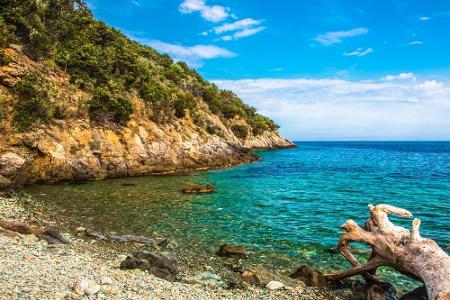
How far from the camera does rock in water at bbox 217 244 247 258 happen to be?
14.6 meters

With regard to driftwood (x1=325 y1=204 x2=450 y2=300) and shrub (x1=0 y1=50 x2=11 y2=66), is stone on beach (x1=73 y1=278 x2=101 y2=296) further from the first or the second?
shrub (x1=0 y1=50 x2=11 y2=66)

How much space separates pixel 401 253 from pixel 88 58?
4655 cm

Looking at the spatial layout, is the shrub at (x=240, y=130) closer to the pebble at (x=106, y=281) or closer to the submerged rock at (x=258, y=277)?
the submerged rock at (x=258, y=277)

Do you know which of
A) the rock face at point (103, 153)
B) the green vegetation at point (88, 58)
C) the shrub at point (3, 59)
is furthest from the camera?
the green vegetation at point (88, 58)

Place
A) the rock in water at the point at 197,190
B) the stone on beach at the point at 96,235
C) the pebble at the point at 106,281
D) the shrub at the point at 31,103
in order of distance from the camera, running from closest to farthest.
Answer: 1. the pebble at the point at 106,281
2. the stone on beach at the point at 96,235
3. the rock in water at the point at 197,190
4. the shrub at the point at 31,103

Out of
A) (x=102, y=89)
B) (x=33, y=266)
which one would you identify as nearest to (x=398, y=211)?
(x=33, y=266)

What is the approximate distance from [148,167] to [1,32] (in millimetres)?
21836

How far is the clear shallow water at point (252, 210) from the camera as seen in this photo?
16594 millimetres

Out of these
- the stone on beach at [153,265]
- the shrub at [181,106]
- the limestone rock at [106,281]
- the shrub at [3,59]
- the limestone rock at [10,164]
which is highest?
the shrub at [3,59]

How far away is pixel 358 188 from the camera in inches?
1406

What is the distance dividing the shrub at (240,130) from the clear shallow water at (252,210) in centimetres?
5806

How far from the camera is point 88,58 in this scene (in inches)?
1823

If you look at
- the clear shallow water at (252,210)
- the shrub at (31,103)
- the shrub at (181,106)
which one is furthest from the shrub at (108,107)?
the shrub at (181,106)

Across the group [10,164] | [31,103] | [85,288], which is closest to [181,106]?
[31,103]
